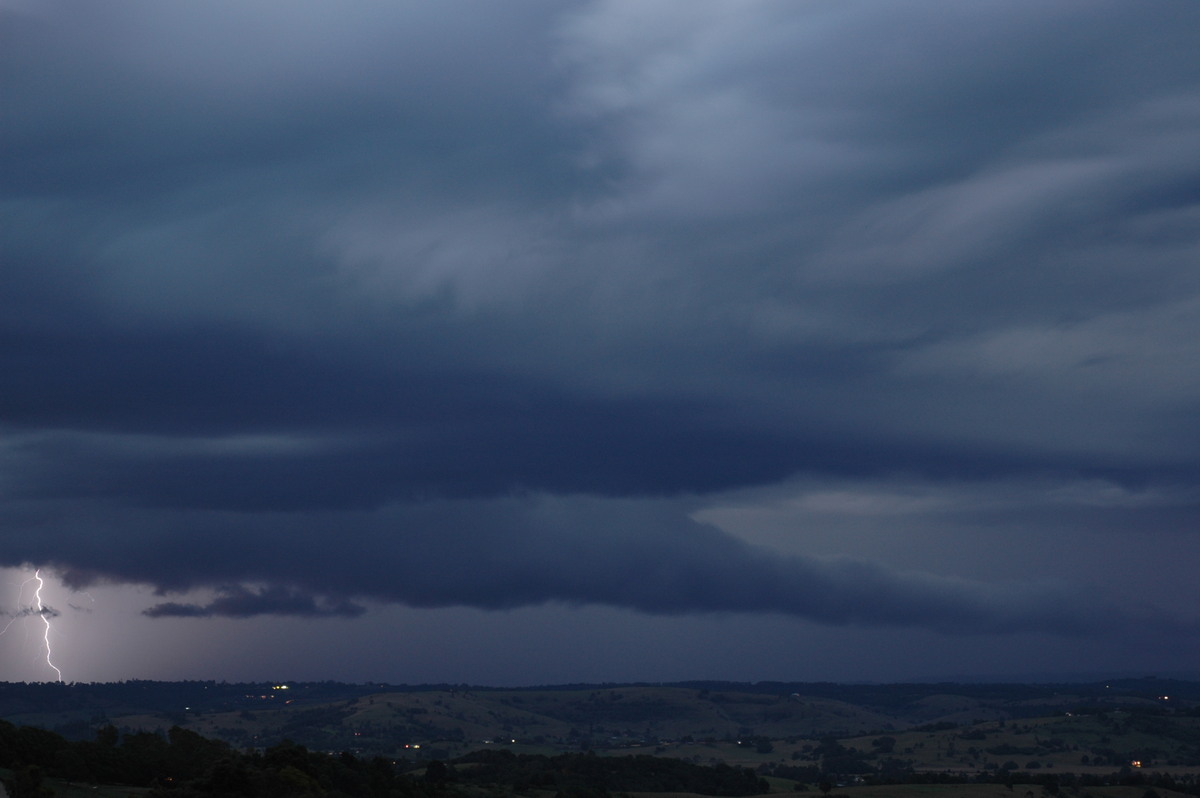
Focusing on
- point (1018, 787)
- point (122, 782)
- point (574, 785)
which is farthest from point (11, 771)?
point (1018, 787)

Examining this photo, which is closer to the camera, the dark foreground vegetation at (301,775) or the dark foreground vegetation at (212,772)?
the dark foreground vegetation at (212,772)

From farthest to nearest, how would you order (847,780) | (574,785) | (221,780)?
(847,780), (574,785), (221,780)

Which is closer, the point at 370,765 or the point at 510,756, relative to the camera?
the point at 370,765

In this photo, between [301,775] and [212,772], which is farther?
[301,775]

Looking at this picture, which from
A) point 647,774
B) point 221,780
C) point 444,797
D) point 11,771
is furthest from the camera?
point 647,774

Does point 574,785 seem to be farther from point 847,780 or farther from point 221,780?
point 847,780

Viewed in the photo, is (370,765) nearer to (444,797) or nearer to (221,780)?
(444,797)

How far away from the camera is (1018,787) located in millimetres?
155375

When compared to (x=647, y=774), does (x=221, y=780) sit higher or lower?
higher

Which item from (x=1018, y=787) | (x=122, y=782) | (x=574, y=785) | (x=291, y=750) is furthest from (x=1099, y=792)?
(x=122, y=782)

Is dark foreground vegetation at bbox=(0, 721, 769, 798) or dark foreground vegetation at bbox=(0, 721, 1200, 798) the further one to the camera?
dark foreground vegetation at bbox=(0, 721, 1200, 798)

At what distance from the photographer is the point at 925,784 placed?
512 feet

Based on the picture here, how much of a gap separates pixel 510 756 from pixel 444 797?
80.5m

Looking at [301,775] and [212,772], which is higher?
[212,772]
